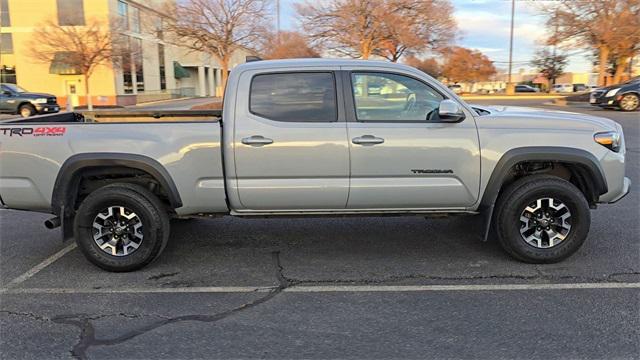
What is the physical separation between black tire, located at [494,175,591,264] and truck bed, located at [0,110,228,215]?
8.43 ft

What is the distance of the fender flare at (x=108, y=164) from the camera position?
4.54 meters

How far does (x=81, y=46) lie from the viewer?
31.4 meters

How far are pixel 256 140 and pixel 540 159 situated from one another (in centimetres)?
253

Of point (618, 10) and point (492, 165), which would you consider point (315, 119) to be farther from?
point (618, 10)

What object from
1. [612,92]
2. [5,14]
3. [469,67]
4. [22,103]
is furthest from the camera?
[469,67]

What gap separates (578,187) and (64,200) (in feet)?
15.8

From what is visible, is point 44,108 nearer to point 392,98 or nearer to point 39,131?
point 39,131

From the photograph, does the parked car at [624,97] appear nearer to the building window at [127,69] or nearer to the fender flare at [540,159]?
the fender flare at [540,159]

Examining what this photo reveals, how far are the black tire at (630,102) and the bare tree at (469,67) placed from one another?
111ft

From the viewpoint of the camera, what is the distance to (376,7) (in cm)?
2616

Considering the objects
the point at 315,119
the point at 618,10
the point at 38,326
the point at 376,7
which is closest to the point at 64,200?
the point at 38,326

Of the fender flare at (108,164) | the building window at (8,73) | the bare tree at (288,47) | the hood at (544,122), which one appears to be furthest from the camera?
the building window at (8,73)

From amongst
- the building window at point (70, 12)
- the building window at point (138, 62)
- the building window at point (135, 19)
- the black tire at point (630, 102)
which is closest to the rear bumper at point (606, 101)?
the black tire at point (630, 102)

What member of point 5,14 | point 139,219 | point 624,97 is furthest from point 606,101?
point 5,14
